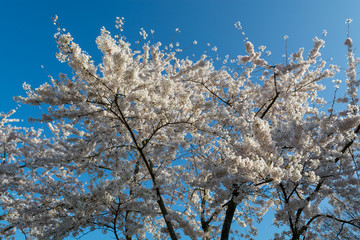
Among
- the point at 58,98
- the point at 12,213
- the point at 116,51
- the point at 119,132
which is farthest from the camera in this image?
the point at 12,213

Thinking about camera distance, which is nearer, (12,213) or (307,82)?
(307,82)

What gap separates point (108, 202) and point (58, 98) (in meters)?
2.75

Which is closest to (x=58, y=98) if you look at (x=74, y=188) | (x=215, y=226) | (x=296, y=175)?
(x=74, y=188)

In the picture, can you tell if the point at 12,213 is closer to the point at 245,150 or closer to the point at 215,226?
the point at 215,226

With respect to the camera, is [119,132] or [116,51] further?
[119,132]

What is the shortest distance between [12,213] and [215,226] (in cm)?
816

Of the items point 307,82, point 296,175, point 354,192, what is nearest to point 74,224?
point 296,175

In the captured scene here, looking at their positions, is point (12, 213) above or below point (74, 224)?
above

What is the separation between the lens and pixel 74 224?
6.23 metres

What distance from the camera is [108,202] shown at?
573cm

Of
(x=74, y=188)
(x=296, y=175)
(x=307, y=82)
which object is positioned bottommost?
(x=296, y=175)

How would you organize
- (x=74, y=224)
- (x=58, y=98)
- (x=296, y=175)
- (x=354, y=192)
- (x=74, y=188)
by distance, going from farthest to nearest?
1. (x=74, y=188)
2. (x=74, y=224)
3. (x=354, y=192)
4. (x=58, y=98)
5. (x=296, y=175)

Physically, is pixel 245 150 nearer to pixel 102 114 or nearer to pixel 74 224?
pixel 102 114

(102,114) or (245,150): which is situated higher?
(102,114)
